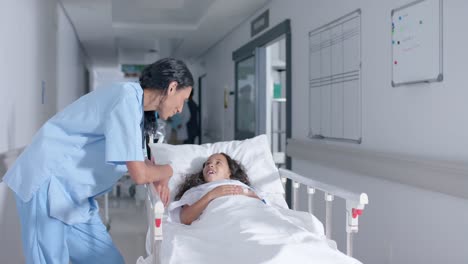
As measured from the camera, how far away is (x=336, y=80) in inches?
143

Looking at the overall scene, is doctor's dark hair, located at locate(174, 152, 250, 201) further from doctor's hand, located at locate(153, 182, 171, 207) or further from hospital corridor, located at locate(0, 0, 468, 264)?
doctor's hand, located at locate(153, 182, 171, 207)

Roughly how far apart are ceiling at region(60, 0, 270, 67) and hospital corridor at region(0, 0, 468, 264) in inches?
2.7

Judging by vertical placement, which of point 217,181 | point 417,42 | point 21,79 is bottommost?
point 217,181

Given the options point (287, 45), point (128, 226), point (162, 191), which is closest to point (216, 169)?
point (162, 191)

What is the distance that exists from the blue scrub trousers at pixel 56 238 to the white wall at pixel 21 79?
30.9 inches

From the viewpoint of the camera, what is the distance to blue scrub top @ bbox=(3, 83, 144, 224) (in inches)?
70.2

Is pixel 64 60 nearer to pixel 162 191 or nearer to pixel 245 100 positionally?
pixel 245 100

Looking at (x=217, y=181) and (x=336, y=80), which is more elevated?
(x=336, y=80)

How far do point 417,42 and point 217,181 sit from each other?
1.30m

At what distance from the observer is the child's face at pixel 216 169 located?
2.95 meters

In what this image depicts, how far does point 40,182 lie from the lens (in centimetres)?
186

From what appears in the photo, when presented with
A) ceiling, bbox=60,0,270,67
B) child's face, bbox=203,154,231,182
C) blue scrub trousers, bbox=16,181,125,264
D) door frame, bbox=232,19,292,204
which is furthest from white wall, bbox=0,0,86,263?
door frame, bbox=232,19,292,204

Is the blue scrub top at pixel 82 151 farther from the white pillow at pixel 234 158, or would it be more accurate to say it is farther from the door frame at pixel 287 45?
the door frame at pixel 287 45

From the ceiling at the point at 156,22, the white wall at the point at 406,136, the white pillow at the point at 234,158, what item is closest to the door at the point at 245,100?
the ceiling at the point at 156,22
